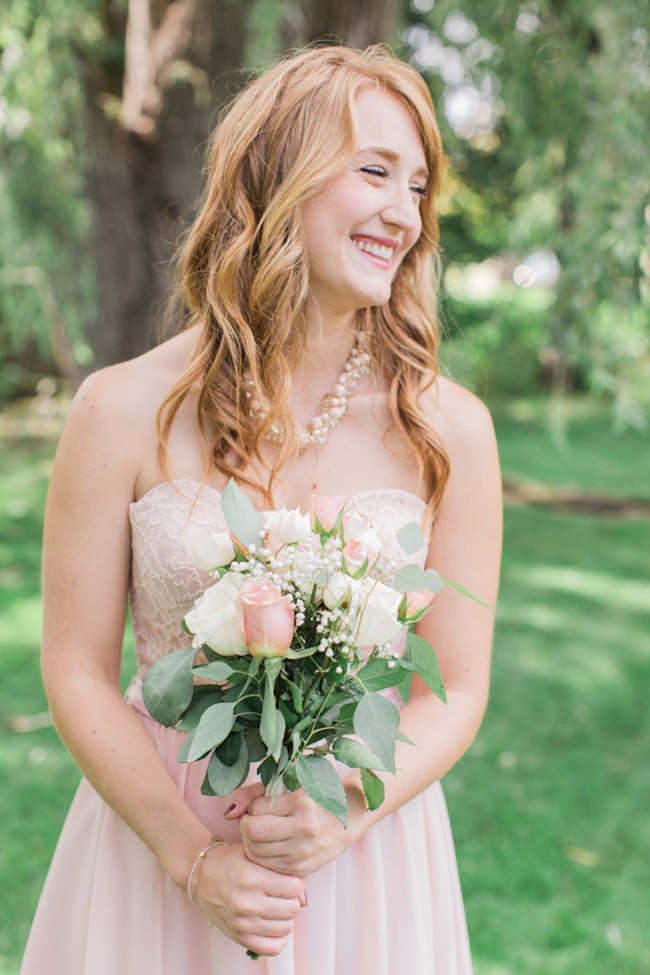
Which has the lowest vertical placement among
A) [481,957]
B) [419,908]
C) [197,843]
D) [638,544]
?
[638,544]

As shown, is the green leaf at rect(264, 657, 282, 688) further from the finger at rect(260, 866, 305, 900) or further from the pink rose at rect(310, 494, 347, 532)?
the finger at rect(260, 866, 305, 900)

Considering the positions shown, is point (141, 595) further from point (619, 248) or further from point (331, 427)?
point (619, 248)

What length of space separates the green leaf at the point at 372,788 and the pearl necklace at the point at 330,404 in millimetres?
636

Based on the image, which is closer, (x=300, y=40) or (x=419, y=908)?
(x=419, y=908)

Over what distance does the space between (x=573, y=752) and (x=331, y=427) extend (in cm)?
313

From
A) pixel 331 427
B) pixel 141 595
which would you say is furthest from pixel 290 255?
pixel 141 595

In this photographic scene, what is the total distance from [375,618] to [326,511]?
177 millimetres

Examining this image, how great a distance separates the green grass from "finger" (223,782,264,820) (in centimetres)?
190

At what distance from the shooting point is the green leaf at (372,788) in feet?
5.10

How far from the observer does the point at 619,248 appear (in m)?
3.68

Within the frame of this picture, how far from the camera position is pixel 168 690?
1473 millimetres

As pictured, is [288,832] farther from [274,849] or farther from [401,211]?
[401,211]

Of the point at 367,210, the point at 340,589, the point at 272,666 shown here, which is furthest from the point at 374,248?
the point at 272,666

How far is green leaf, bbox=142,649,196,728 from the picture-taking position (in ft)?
4.83
